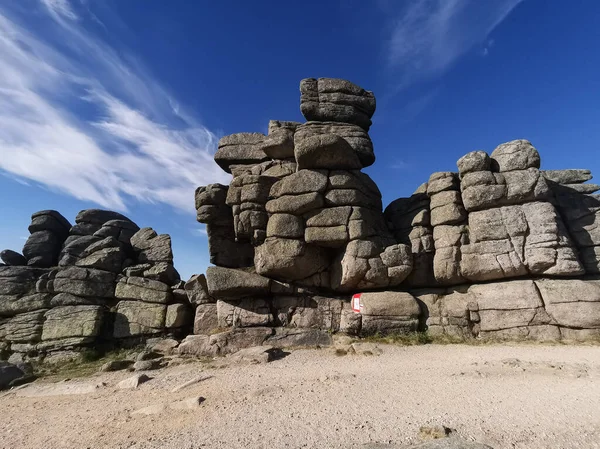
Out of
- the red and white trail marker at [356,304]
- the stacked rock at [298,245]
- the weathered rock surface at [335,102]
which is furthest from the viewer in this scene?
the weathered rock surface at [335,102]

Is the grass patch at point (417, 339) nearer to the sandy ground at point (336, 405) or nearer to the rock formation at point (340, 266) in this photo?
the rock formation at point (340, 266)

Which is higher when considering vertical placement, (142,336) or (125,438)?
(142,336)

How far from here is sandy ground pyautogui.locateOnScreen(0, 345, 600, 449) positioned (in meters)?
6.78

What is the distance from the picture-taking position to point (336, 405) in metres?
8.45

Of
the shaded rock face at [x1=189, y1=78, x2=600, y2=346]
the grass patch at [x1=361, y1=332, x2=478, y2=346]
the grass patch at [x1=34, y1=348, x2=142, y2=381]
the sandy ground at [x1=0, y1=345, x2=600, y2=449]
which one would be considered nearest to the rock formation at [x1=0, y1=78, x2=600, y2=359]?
the shaded rock face at [x1=189, y1=78, x2=600, y2=346]

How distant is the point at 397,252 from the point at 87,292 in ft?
73.9

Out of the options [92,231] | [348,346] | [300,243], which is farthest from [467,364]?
[92,231]

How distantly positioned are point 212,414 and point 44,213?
30603 millimetres

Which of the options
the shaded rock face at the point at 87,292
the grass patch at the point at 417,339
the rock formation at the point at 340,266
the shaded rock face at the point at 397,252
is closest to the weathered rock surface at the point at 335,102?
the rock formation at the point at 340,266

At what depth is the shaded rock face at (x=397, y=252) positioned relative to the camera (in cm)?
1714

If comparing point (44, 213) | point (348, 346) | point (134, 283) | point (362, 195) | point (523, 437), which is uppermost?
point (44, 213)

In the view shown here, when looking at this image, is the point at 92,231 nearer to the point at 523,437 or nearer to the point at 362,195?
the point at 362,195

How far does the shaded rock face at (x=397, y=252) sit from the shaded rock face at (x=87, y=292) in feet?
11.2

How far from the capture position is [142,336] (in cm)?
2172
